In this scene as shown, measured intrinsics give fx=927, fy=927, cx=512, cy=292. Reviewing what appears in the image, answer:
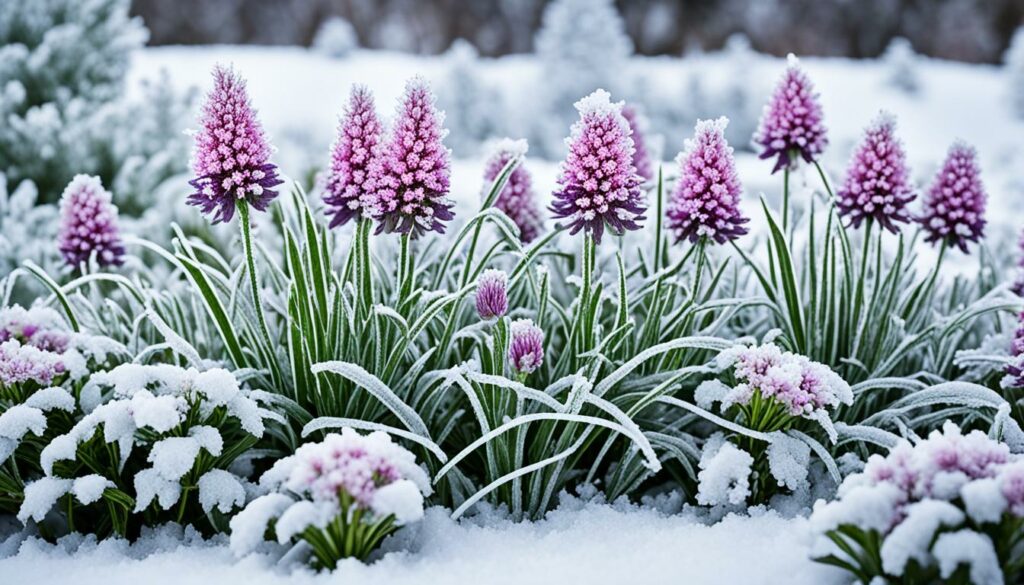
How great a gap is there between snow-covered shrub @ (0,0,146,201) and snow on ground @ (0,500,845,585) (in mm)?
2593

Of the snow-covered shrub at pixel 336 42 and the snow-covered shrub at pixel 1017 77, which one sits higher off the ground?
the snow-covered shrub at pixel 336 42

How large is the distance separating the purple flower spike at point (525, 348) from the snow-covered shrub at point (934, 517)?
21.0 inches

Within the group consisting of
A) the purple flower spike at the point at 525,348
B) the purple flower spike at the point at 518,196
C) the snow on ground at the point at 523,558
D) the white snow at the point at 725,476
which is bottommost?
the snow on ground at the point at 523,558

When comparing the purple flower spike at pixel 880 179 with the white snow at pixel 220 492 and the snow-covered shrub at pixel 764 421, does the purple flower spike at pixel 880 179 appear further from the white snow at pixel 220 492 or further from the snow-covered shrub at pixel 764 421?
the white snow at pixel 220 492

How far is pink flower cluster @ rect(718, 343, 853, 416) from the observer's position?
1.69 m

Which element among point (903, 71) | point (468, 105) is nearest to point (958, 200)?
point (468, 105)

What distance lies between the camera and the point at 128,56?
4.91 m

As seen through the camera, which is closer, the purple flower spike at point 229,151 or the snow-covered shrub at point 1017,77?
the purple flower spike at point 229,151

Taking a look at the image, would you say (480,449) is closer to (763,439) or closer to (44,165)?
(763,439)

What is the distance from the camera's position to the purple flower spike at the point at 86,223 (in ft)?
7.26

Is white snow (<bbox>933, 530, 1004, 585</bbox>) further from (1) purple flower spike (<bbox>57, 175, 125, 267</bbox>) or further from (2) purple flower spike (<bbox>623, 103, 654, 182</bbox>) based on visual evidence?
(1) purple flower spike (<bbox>57, 175, 125, 267</bbox>)

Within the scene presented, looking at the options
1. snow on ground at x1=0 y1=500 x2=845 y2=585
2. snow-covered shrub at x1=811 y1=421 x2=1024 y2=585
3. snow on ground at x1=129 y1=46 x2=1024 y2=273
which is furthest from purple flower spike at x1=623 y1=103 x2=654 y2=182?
snow on ground at x1=129 y1=46 x2=1024 y2=273

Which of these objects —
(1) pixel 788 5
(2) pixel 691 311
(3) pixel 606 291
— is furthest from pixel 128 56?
(1) pixel 788 5

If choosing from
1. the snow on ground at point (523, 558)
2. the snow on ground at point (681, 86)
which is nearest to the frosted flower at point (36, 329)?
the snow on ground at point (523, 558)
